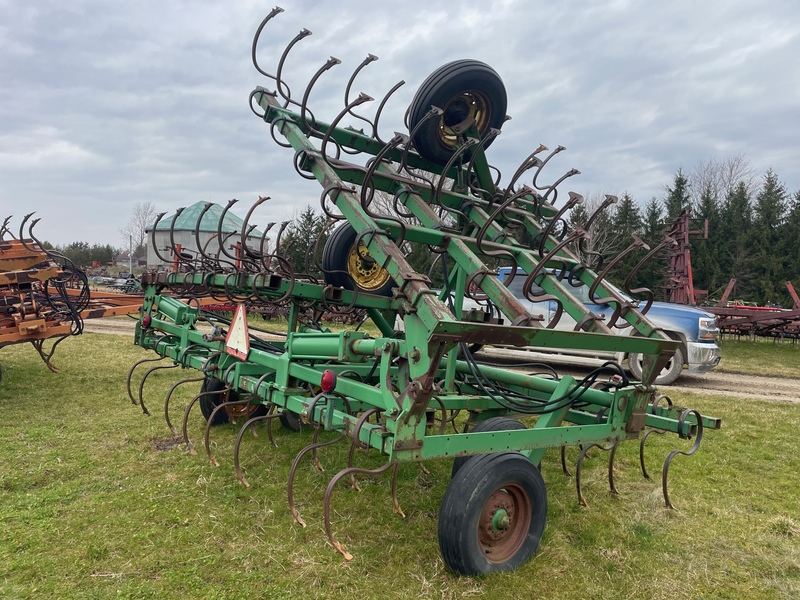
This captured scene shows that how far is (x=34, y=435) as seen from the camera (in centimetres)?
513

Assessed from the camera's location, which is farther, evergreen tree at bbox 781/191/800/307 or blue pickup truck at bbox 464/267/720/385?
evergreen tree at bbox 781/191/800/307

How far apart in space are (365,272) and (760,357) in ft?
42.7

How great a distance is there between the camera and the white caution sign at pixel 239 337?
423cm

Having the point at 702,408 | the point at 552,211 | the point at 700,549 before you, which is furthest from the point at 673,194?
the point at 700,549

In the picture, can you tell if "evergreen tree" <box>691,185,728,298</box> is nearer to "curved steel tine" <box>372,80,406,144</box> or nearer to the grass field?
the grass field

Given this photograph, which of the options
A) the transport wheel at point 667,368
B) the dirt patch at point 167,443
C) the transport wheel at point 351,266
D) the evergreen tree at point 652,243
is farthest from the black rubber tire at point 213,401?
the evergreen tree at point 652,243

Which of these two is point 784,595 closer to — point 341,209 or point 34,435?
point 341,209

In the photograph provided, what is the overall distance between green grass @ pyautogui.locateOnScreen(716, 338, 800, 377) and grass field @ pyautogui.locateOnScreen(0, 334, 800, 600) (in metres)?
7.26

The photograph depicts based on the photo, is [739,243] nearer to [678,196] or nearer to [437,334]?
[678,196]

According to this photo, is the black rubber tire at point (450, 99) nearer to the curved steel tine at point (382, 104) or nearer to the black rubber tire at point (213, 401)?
the curved steel tine at point (382, 104)

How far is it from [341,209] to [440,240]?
0.67 m

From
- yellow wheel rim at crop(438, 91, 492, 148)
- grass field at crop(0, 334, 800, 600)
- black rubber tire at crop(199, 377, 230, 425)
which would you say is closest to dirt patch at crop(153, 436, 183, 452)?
grass field at crop(0, 334, 800, 600)

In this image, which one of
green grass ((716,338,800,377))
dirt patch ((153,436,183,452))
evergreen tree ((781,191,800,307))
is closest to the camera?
dirt patch ((153,436,183,452))

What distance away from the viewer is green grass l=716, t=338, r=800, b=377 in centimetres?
1187
